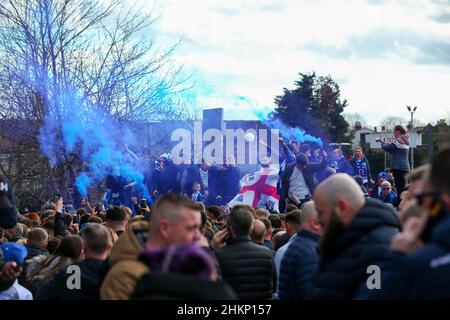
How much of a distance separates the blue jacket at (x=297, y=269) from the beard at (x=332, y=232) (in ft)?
4.83

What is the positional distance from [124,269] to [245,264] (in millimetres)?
2158

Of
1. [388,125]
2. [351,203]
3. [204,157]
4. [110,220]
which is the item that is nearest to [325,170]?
[204,157]

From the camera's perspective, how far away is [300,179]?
53.0ft

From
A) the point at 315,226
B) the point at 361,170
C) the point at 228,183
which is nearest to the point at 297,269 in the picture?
the point at 315,226

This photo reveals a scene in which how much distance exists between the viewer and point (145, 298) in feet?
11.4

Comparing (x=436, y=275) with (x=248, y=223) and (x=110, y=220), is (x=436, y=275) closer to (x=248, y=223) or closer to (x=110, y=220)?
(x=248, y=223)

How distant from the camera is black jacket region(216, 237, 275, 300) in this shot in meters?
6.54

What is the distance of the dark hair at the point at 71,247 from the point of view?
7160 mm

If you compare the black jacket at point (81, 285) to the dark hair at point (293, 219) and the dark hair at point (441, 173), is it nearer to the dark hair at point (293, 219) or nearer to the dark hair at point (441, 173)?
the dark hair at point (293, 219)

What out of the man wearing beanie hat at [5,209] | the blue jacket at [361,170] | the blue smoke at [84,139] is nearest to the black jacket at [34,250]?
the man wearing beanie hat at [5,209]

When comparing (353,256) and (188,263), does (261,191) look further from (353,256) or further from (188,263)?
(188,263)

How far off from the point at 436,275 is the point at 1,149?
908 inches

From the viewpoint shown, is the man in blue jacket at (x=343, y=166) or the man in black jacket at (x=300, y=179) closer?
the man in black jacket at (x=300, y=179)

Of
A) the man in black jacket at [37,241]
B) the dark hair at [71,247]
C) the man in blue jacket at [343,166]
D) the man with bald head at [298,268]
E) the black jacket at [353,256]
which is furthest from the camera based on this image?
the man in blue jacket at [343,166]
